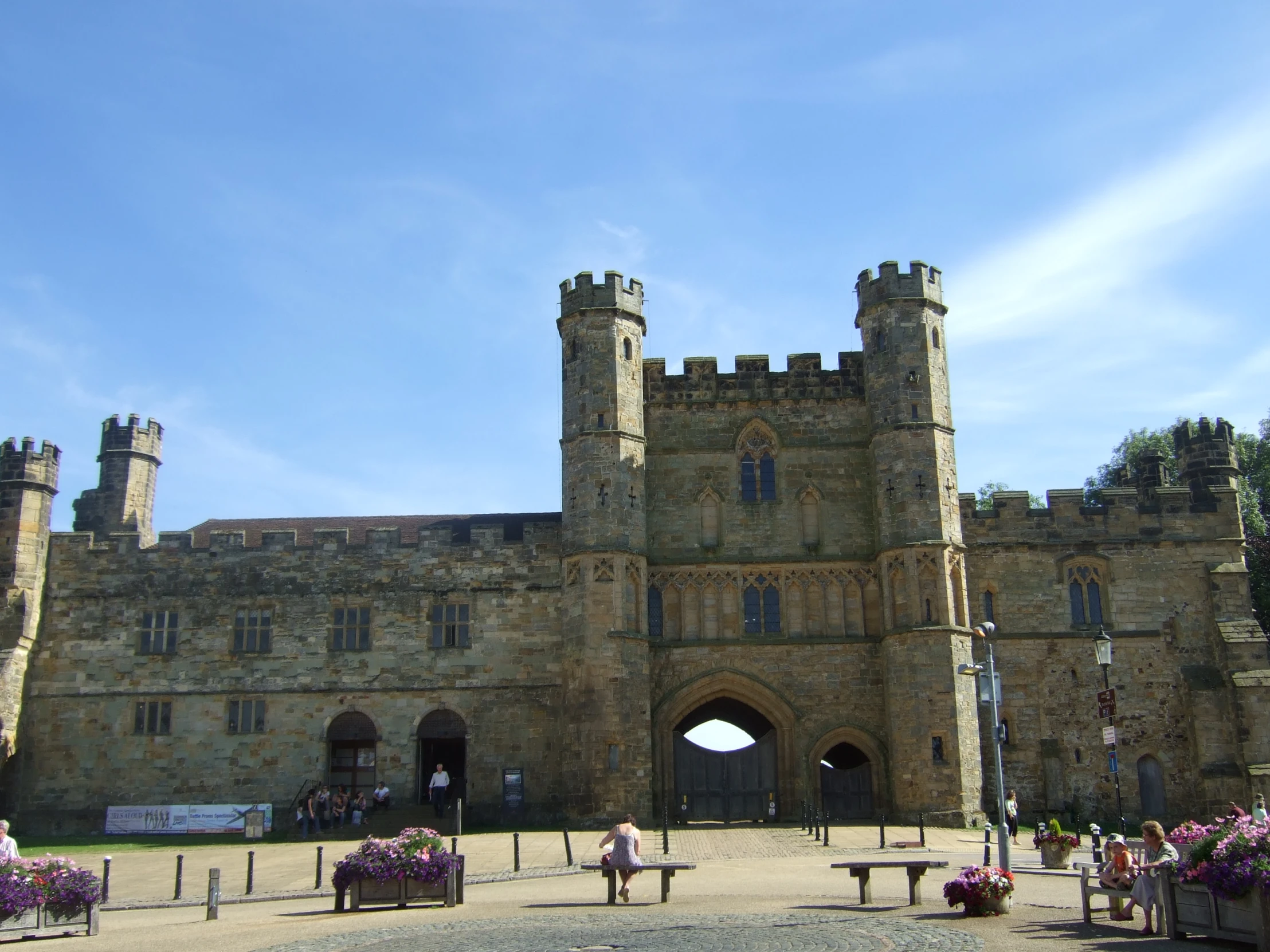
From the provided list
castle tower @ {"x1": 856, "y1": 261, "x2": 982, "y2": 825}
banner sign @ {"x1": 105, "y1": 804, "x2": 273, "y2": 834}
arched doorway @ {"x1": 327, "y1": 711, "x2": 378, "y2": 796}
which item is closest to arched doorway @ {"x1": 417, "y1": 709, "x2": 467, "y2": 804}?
arched doorway @ {"x1": 327, "y1": 711, "x2": 378, "y2": 796}

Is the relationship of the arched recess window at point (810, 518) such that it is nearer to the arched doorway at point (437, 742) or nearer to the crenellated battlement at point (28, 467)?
the arched doorway at point (437, 742)

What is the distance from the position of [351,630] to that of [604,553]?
24.9ft

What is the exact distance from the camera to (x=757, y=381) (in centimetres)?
3506

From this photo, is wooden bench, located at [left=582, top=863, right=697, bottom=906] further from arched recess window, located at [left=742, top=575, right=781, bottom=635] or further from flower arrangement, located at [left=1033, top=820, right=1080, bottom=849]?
arched recess window, located at [left=742, top=575, right=781, bottom=635]

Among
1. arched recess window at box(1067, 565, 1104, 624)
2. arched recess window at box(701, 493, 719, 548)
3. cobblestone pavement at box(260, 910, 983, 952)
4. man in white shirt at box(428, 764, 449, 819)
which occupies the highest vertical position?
arched recess window at box(701, 493, 719, 548)

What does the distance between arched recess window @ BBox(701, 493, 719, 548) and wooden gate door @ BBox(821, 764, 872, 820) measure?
6.67 m

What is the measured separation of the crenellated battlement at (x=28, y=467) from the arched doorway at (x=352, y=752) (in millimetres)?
10917

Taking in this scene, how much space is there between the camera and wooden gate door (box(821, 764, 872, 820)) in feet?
105

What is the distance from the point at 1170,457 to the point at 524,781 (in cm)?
3035

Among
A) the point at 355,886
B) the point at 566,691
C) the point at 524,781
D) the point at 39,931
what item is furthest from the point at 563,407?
the point at 39,931

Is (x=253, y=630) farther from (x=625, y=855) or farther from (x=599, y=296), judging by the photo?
(x=625, y=855)

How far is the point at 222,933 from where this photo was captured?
52.7ft

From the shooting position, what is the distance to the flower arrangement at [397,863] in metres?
17.8

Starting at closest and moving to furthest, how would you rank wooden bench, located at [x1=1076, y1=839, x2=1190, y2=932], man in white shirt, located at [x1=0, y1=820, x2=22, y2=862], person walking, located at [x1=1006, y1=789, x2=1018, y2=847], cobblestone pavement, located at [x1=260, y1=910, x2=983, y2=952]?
cobblestone pavement, located at [x1=260, y1=910, x2=983, y2=952] < wooden bench, located at [x1=1076, y1=839, x2=1190, y2=932] < man in white shirt, located at [x1=0, y1=820, x2=22, y2=862] < person walking, located at [x1=1006, y1=789, x2=1018, y2=847]
